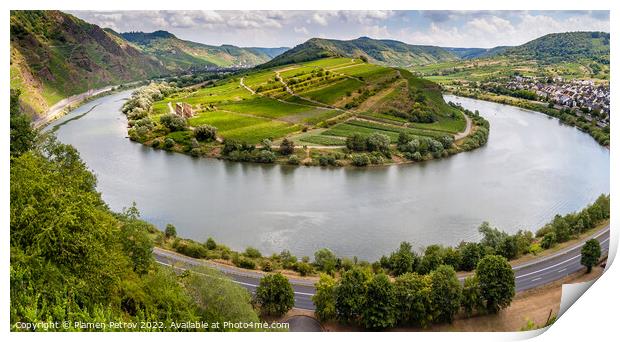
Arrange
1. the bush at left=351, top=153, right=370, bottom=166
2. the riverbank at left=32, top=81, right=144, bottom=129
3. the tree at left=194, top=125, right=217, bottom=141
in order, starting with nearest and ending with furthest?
1. the riverbank at left=32, top=81, right=144, bottom=129
2. the bush at left=351, top=153, right=370, bottom=166
3. the tree at left=194, top=125, right=217, bottom=141

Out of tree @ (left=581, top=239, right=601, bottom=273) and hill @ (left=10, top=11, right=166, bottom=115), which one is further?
hill @ (left=10, top=11, right=166, bottom=115)

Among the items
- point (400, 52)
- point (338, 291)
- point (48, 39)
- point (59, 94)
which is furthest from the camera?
point (400, 52)

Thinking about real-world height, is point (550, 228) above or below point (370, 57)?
below

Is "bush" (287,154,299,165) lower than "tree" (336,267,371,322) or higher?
higher

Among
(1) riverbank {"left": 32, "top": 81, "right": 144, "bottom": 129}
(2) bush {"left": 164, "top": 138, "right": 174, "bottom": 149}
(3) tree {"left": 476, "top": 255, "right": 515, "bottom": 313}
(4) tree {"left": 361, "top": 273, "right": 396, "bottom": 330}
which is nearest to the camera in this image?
(4) tree {"left": 361, "top": 273, "right": 396, "bottom": 330}

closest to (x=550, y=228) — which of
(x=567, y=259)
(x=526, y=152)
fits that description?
(x=567, y=259)

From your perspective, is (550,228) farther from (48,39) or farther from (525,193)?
(48,39)

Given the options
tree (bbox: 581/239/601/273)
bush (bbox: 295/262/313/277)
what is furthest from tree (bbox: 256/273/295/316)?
tree (bbox: 581/239/601/273)

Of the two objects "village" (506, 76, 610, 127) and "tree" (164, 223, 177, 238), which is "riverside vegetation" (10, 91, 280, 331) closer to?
→ "tree" (164, 223, 177, 238)
